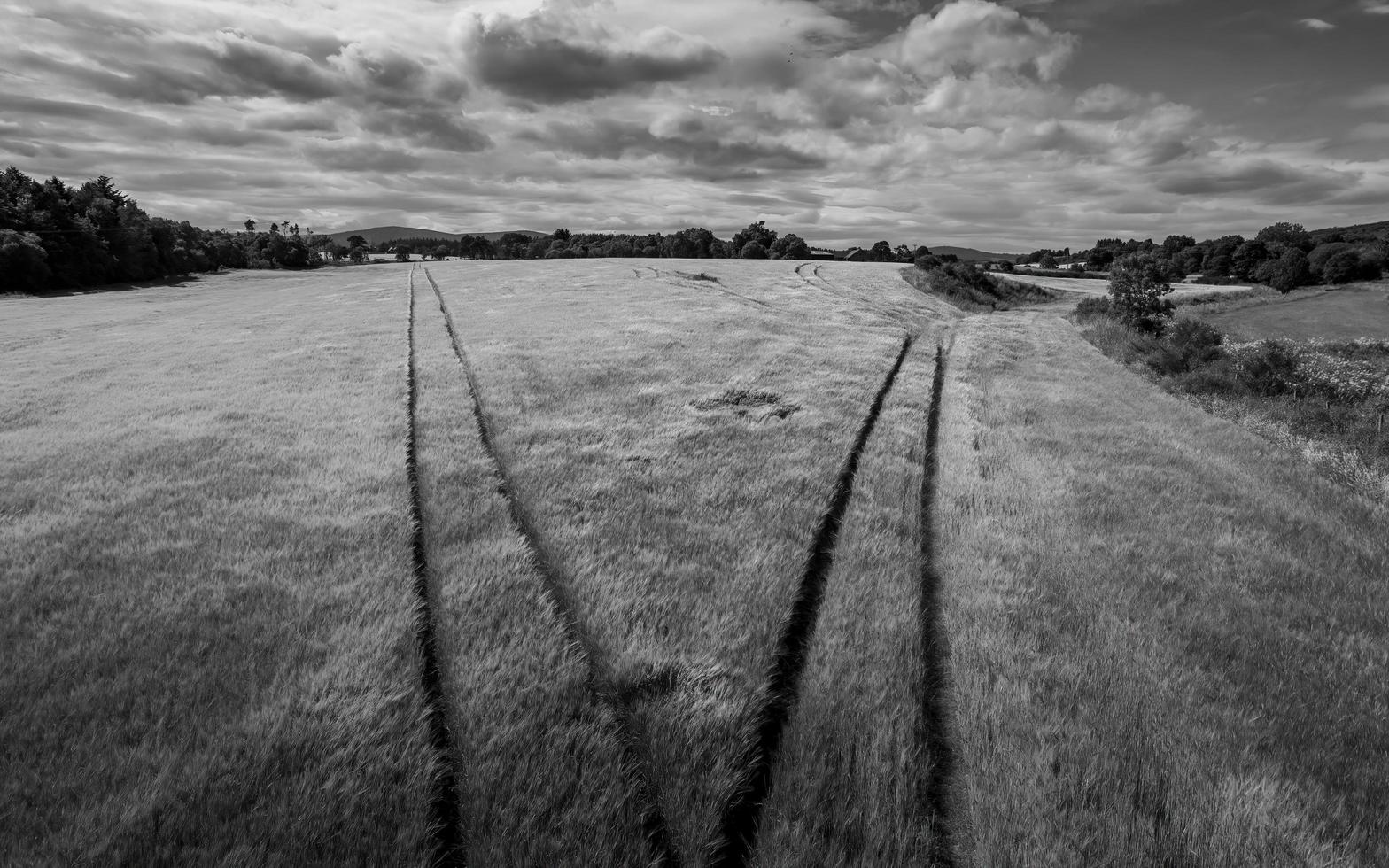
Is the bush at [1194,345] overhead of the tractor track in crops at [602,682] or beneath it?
overhead

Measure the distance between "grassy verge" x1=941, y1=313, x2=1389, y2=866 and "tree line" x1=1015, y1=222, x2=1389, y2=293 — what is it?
40449mm

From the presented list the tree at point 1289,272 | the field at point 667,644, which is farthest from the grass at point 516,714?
the tree at point 1289,272

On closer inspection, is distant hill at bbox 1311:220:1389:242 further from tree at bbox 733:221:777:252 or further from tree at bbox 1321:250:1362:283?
tree at bbox 733:221:777:252

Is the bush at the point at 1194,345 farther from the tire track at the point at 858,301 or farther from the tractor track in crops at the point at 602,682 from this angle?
the tractor track in crops at the point at 602,682

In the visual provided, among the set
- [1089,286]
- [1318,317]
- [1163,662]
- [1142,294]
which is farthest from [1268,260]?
[1163,662]

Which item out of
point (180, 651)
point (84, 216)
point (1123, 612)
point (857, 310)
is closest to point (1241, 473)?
point (1123, 612)

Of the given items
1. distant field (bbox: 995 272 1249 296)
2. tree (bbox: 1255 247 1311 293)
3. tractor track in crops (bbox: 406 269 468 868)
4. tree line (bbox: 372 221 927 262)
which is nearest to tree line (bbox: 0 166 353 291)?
tree line (bbox: 372 221 927 262)

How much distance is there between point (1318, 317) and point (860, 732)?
195 ft

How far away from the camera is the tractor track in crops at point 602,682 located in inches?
135

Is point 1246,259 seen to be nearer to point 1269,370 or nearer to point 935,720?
point 1269,370

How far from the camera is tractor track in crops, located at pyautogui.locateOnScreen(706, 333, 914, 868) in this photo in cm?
342

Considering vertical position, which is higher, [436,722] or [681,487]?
[681,487]

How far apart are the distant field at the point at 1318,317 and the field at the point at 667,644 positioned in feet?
128

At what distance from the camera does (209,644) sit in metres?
4.48
